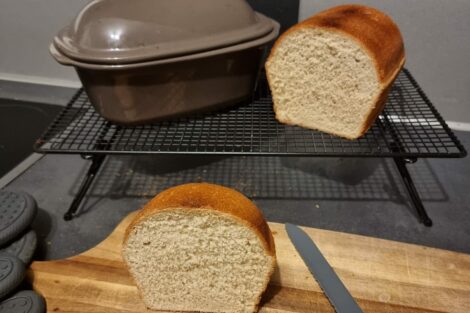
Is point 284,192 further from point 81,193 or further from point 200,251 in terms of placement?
point 81,193

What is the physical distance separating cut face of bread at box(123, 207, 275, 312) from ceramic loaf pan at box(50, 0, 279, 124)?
0.40m

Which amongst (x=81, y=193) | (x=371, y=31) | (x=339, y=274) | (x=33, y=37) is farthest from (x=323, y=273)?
(x=33, y=37)

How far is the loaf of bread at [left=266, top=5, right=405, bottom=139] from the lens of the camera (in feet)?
3.29

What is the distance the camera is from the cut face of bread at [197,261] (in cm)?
77

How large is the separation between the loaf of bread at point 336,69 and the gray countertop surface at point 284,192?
249 millimetres

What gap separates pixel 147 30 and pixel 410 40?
1043 millimetres

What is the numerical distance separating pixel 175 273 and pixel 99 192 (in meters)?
0.59

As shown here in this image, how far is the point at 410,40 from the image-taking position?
4.75ft

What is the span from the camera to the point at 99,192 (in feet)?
4.30

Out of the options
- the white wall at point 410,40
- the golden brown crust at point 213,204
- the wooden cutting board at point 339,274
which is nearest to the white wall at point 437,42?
the white wall at point 410,40

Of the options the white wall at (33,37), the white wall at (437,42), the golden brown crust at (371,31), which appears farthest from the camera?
the white wall at (33,37)

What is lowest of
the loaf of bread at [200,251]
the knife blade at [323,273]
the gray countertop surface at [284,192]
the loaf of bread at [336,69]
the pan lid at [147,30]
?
the gray countertop surface at [284,192]

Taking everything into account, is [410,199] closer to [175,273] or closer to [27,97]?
[175,273]

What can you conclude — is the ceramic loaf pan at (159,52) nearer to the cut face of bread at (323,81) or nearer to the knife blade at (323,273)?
the cut face of bread at (323,81)
